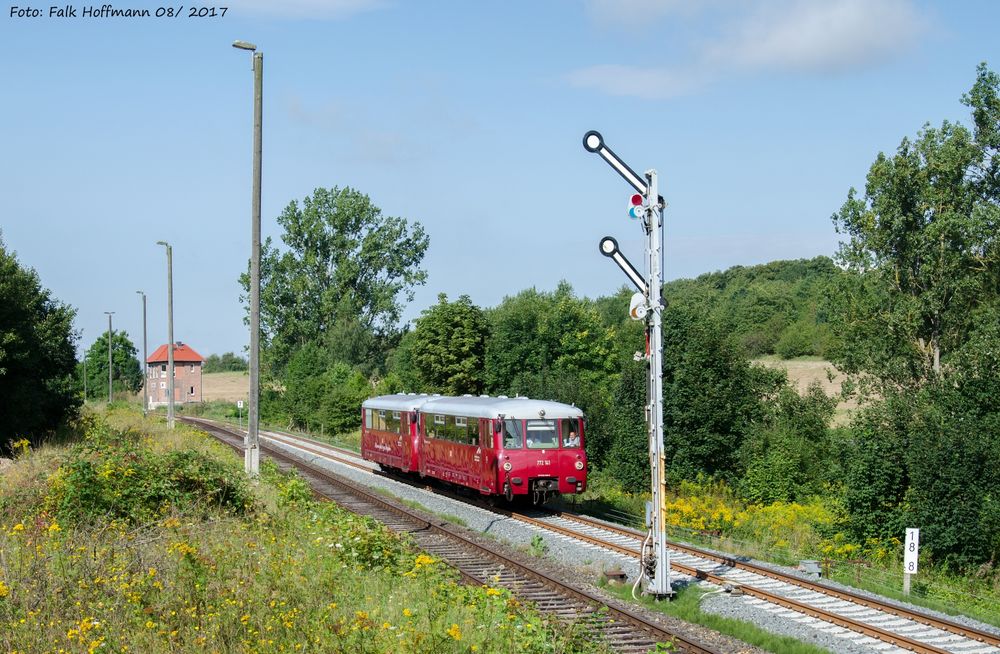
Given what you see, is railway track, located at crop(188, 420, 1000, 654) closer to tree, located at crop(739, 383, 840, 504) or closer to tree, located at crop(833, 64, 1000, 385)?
tree, located at crop(739, 383, 840, 504)

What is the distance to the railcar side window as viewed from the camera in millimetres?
22844

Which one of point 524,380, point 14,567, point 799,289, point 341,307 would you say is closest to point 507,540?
point 14,567

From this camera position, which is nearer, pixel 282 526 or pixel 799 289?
pixel 282 526

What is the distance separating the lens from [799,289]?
100 metres

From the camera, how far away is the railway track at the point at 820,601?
37.6 feet

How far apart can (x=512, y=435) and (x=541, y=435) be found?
738 millimetres

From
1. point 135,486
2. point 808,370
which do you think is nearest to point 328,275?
point 808,370

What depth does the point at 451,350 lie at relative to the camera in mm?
59219

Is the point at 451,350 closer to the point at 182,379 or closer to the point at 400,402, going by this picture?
the point at 400,402

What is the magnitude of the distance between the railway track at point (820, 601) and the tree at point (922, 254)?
20.6 meters

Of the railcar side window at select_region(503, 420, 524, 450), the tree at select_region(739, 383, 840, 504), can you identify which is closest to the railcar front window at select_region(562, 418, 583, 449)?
the railcar side window at select_region(503, 420, 524, 450)

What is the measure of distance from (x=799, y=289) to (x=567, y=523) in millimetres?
84306

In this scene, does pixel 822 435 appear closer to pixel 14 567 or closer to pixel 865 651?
pixel 865 651

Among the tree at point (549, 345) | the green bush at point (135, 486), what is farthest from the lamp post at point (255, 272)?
the tree at point (549, 345)
